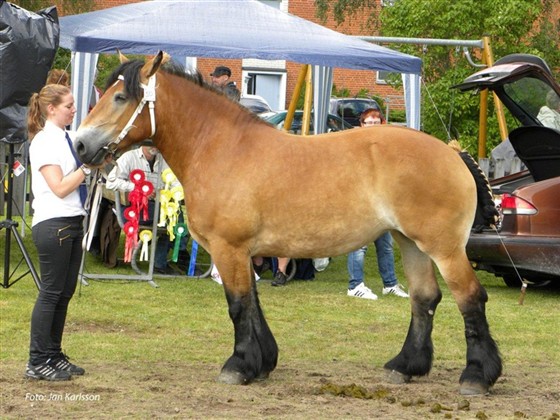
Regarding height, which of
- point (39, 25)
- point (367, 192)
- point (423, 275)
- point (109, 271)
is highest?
point (39, 25)

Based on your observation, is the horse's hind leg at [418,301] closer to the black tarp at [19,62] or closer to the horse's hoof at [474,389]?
the horse's hoof at [474,389]

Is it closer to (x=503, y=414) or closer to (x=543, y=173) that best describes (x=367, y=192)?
(x=503, y=414)

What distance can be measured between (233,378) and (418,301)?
135 centimetres

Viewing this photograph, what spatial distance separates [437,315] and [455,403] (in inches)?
132

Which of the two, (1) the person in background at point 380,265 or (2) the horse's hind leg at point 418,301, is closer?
(2) the horse's hind leg at point 418,301

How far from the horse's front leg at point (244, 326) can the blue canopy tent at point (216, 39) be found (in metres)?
4.82

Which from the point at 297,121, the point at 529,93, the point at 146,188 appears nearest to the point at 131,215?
the point at 146,188

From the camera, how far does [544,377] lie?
281 inches

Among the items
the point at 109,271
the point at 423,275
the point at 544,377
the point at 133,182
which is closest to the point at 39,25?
the point at 133,182

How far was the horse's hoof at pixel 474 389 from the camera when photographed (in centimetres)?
648

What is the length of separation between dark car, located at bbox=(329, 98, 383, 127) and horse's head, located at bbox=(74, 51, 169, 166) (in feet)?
58.8

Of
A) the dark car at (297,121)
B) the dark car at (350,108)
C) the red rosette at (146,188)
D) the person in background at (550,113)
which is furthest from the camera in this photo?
the dark car at (350,108)

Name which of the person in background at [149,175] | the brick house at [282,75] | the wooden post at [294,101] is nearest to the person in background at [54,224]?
the person in background at [149,175]

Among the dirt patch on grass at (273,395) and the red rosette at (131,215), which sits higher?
the red rosette at (131,215)
